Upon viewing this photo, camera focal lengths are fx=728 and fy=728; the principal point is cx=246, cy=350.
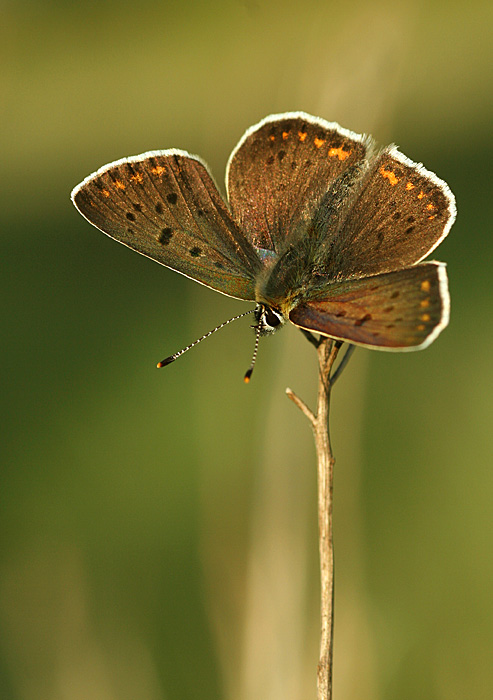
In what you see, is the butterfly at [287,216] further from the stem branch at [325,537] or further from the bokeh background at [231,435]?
the bokeh background at [231,435]

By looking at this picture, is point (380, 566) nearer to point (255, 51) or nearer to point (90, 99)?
point (255, 51)

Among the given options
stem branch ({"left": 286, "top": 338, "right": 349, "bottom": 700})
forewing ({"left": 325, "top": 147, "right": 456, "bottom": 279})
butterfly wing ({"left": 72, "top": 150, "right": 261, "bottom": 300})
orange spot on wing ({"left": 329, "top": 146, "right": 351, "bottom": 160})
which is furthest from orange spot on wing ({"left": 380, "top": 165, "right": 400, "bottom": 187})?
stem branch ({"left": 286, "top": 338, "right": 349, "bottom": 700})

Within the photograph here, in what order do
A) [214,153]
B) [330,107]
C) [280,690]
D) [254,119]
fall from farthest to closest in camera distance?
[254,119] → [214,153] → [330,107] → [280,690]

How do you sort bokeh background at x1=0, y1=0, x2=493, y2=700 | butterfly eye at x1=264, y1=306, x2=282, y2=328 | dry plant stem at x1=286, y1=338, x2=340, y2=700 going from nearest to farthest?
dry plant stem at x1=286, y1=338, x2=340, y2=700 → butterfly eye at x1=264, y1=306, x2=282, y2=328 → bokeh background at x1=0, y1=0, x2=493, y2=700

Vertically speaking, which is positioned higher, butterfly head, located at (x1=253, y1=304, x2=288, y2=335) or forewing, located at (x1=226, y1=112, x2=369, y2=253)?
forewing, located at (x1=226, y1=112, x2=369, y2=253)

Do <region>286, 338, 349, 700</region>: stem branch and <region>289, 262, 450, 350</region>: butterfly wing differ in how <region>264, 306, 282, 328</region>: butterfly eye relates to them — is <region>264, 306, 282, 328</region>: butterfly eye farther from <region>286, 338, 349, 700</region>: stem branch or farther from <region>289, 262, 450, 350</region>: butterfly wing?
<region>286, 338, 349, 700</region>: stem branch

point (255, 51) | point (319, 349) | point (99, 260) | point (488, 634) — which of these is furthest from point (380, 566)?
point (255, 51)

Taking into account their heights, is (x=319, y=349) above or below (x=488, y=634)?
above
